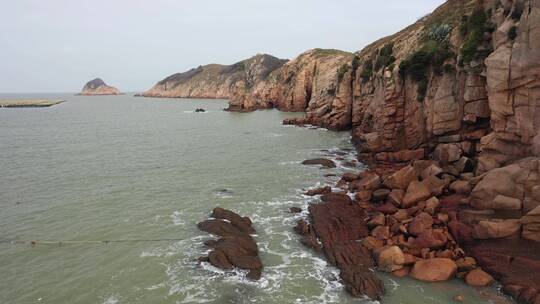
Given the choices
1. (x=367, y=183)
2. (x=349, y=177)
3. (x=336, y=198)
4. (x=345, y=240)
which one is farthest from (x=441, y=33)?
(x=345, y=240)

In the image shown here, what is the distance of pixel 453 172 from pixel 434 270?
11.7 meters

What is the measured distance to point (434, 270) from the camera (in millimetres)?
18297

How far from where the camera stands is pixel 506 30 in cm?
2603

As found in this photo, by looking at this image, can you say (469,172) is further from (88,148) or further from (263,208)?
(88,148)

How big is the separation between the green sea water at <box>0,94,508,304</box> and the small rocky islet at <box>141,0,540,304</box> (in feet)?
4.51

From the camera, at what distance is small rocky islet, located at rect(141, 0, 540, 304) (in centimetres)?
1903

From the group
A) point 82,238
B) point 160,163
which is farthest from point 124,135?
point 82,238

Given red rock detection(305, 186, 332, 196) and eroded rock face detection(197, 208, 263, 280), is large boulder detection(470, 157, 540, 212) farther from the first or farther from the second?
eroded rock face detection(197, 208, 263, 280)

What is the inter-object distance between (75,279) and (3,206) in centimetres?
1396

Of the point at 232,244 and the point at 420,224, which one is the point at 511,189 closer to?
the point at 420,224

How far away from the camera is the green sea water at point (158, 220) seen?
692 inches

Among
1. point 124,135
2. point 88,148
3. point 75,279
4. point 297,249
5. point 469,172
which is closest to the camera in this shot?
point 75,279

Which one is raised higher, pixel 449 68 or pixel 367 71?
pixel 367 71

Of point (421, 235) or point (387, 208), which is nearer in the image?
point (421, 235)
